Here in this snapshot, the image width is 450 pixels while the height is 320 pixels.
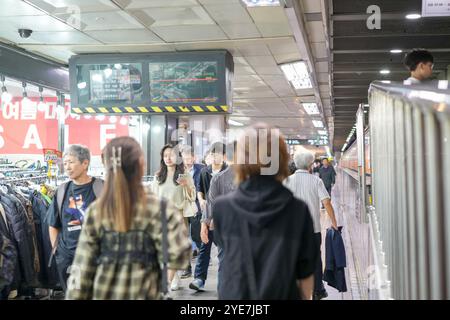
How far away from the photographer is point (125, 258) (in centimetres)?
213

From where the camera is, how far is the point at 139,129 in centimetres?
857

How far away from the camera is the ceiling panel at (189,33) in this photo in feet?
20.2

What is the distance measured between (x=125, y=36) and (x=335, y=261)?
4006 mm

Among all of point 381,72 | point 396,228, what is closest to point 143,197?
point 396,228

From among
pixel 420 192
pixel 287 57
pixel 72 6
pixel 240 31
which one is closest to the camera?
pixel 420 192

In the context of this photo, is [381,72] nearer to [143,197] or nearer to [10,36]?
[10,36]

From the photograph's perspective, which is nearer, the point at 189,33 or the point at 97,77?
the point at 189,33

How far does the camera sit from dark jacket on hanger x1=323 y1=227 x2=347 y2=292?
4.62 m

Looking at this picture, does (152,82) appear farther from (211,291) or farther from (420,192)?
(420,192)

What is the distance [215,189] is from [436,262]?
10.2 feet

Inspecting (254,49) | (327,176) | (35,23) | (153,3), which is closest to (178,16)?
(153,3)

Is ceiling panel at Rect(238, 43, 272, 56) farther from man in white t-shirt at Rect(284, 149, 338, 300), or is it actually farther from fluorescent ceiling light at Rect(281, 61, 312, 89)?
man in white t-shirt at Rect(284, 149, 338, 300)

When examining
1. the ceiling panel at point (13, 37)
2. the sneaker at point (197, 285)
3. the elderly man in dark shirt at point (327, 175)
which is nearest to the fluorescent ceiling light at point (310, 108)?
the elderly man in dark shirt at point (327, 175)

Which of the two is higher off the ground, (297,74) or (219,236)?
(297,74)
